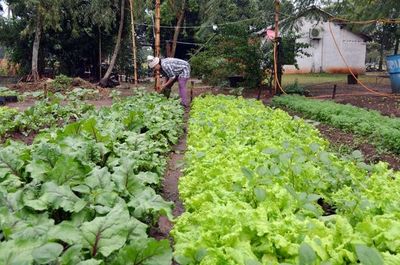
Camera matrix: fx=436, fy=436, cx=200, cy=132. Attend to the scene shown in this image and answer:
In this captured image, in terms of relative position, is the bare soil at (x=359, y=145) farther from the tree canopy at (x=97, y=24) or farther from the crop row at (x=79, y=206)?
the tree canopy at (x=97, y=24)

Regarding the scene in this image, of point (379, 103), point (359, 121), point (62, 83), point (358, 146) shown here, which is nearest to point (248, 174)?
point (358, 146)

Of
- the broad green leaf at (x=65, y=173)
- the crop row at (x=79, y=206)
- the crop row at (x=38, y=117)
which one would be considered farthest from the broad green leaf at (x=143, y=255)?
the crop row at (x=38, y=117)

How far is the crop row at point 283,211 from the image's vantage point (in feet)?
6.65

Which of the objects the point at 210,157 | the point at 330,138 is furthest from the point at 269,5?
the point at 210,157

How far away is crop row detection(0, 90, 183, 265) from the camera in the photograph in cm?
208

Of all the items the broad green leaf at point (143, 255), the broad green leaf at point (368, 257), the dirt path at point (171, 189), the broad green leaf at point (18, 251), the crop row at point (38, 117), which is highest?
the broad green leaf at point (368, 257)

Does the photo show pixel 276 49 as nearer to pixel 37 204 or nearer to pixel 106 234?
pixel 37 204

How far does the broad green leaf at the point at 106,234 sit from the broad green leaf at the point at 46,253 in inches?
10.7

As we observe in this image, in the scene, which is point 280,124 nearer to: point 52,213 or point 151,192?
point 151,192

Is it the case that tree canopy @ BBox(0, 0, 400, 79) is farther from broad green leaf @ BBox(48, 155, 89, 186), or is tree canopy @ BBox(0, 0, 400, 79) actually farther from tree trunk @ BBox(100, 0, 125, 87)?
broad green leaf @ BBox(48, 155, 89, 186)

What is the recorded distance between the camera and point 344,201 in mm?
2979

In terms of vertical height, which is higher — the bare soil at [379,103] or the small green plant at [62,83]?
the small green plant at [62,83]

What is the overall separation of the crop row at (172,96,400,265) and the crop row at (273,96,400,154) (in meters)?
3.09

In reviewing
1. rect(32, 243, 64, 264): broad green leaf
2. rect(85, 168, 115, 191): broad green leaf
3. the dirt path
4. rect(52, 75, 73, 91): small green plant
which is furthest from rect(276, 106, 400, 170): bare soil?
rect(52, 75, 73, 91): small green plant
